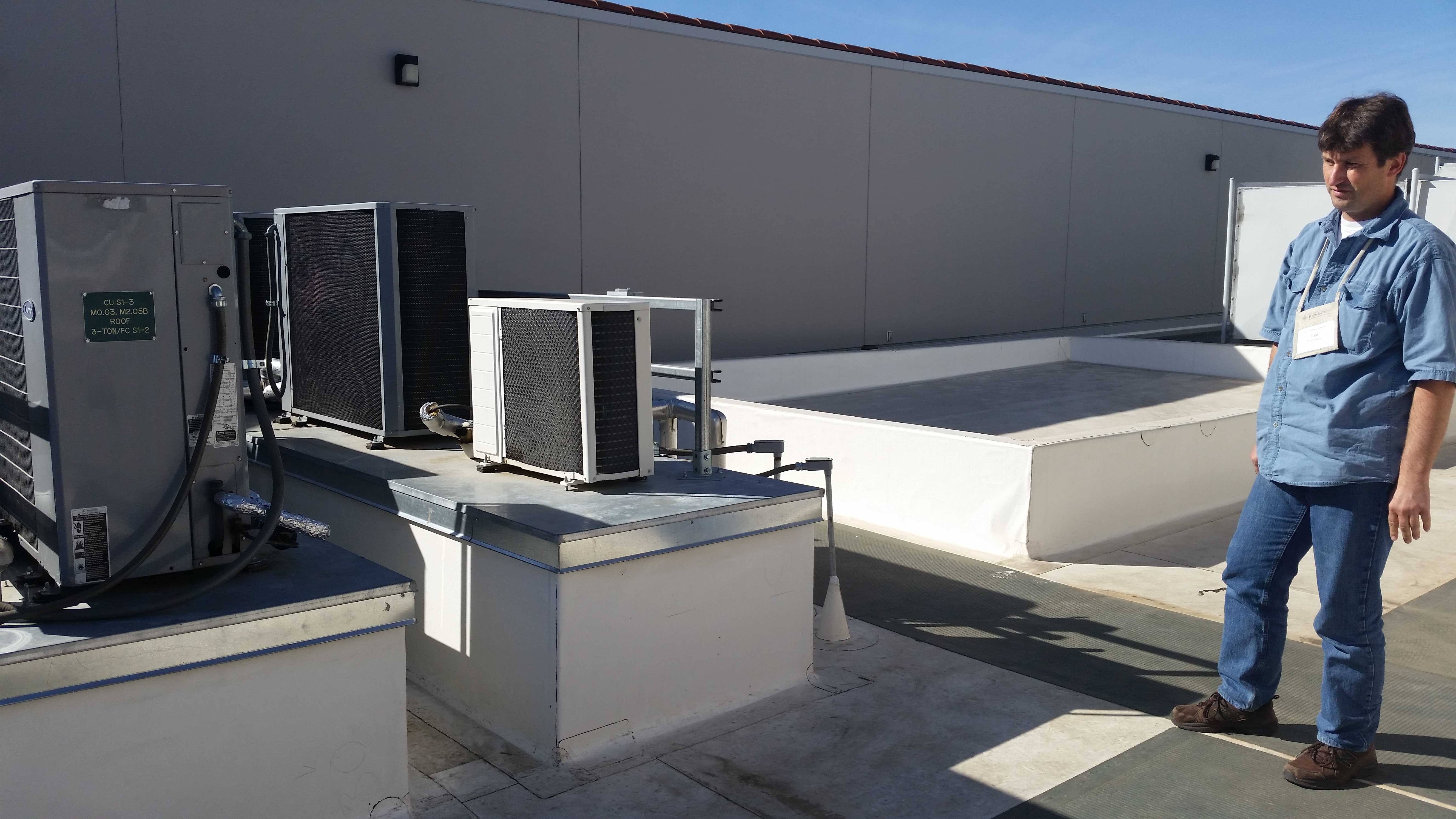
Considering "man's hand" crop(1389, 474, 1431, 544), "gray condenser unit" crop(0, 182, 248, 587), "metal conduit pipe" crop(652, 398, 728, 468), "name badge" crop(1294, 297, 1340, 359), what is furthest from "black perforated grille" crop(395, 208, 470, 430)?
"man's hand" crop(1389, 474, 1431, 544)

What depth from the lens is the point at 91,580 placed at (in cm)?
240

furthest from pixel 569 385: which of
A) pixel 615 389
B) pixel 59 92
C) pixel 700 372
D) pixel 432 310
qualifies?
pixel 59 92

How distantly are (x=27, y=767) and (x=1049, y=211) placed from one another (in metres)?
14.9

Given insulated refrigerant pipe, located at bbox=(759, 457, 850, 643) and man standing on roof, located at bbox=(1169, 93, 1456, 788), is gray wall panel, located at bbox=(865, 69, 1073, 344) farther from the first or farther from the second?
man standing on roof, located at bbox=(1169, 93, 1456, 788)

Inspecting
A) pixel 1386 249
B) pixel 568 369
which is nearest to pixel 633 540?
pixel 568 369

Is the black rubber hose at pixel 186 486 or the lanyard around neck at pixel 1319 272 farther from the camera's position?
the lanyard around neck at pixel 1319 272

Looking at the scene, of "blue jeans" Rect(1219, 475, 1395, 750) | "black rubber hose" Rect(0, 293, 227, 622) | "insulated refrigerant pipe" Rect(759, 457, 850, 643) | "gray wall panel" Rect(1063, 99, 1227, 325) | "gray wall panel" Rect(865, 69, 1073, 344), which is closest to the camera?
"black rubber hose" Rect(0, 293, 227, 622)

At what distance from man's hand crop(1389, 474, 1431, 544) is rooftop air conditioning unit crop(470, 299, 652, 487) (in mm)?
2059

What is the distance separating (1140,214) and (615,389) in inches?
616

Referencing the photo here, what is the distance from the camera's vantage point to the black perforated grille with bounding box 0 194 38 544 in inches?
96.3

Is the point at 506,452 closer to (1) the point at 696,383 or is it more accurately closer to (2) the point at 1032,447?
(1) the point at 696,383

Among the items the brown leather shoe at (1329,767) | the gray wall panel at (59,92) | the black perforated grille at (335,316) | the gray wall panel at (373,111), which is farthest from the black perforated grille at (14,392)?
the gray wall panel at (373,111)

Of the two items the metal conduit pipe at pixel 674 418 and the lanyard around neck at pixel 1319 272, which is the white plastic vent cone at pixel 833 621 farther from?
the lanyard around neck at pixel 1319 272

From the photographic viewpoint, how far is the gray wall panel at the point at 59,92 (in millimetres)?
6727
